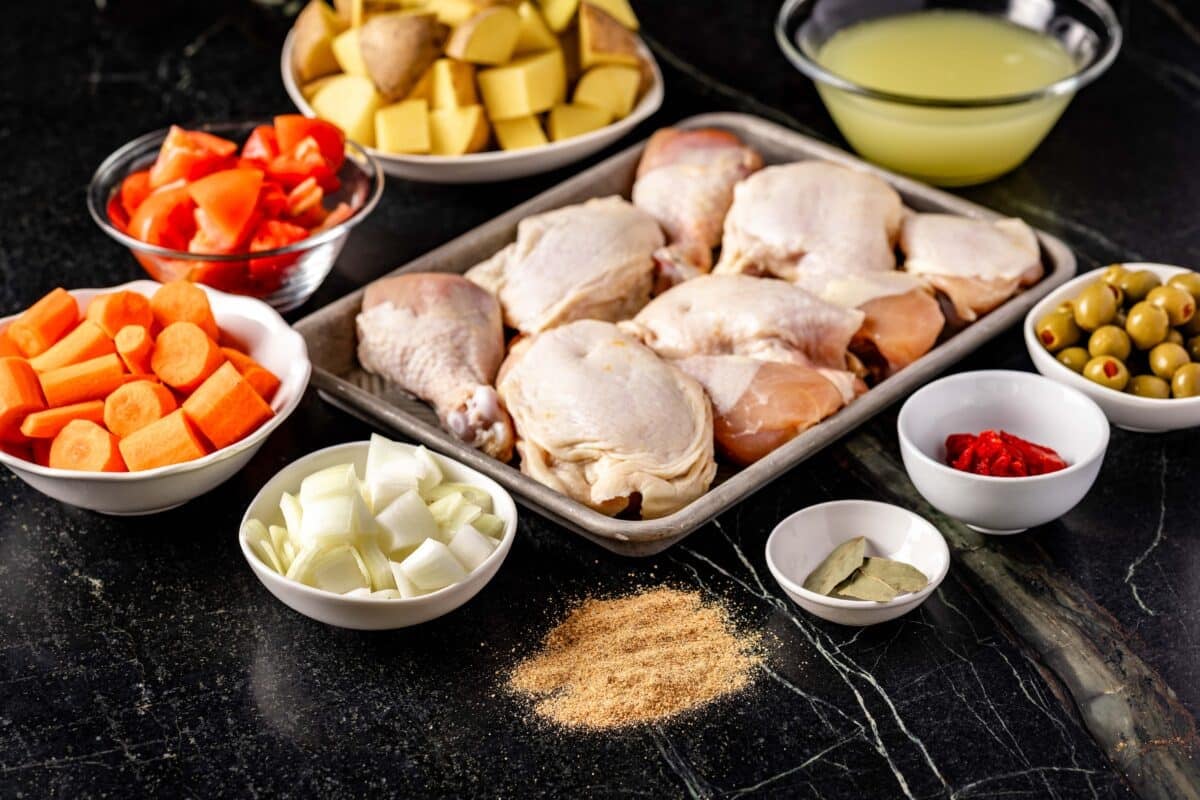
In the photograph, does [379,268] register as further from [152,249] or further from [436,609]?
[436,609]

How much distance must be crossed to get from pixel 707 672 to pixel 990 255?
3.08 feet

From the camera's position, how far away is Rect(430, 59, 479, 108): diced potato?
2461 mm

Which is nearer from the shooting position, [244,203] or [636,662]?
[636,662]

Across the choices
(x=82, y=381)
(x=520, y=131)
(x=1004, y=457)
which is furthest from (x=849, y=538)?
(x=520, y=131)

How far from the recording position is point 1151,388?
1.93m

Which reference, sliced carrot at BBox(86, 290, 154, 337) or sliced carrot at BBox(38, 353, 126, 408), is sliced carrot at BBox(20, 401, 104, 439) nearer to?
sliced carrot at BBox(38, 353, 126, 408)

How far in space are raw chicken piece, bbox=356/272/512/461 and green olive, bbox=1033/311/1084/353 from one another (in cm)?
82

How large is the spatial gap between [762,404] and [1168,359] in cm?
A: 59

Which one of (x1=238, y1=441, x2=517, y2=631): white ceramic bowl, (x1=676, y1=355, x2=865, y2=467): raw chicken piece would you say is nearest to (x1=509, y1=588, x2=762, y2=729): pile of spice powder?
(x1=238, y1=441, x2=517, y2=631): white ceramic bowl

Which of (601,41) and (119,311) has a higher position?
(601,41)

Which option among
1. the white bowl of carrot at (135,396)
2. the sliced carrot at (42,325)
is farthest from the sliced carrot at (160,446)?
the sliced carrot at (42,325)

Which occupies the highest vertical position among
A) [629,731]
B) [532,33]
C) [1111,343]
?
[532,33]

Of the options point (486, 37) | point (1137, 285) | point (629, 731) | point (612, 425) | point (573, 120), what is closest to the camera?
point (629, 731)

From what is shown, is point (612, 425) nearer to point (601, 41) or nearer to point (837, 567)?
point (837, 567)
